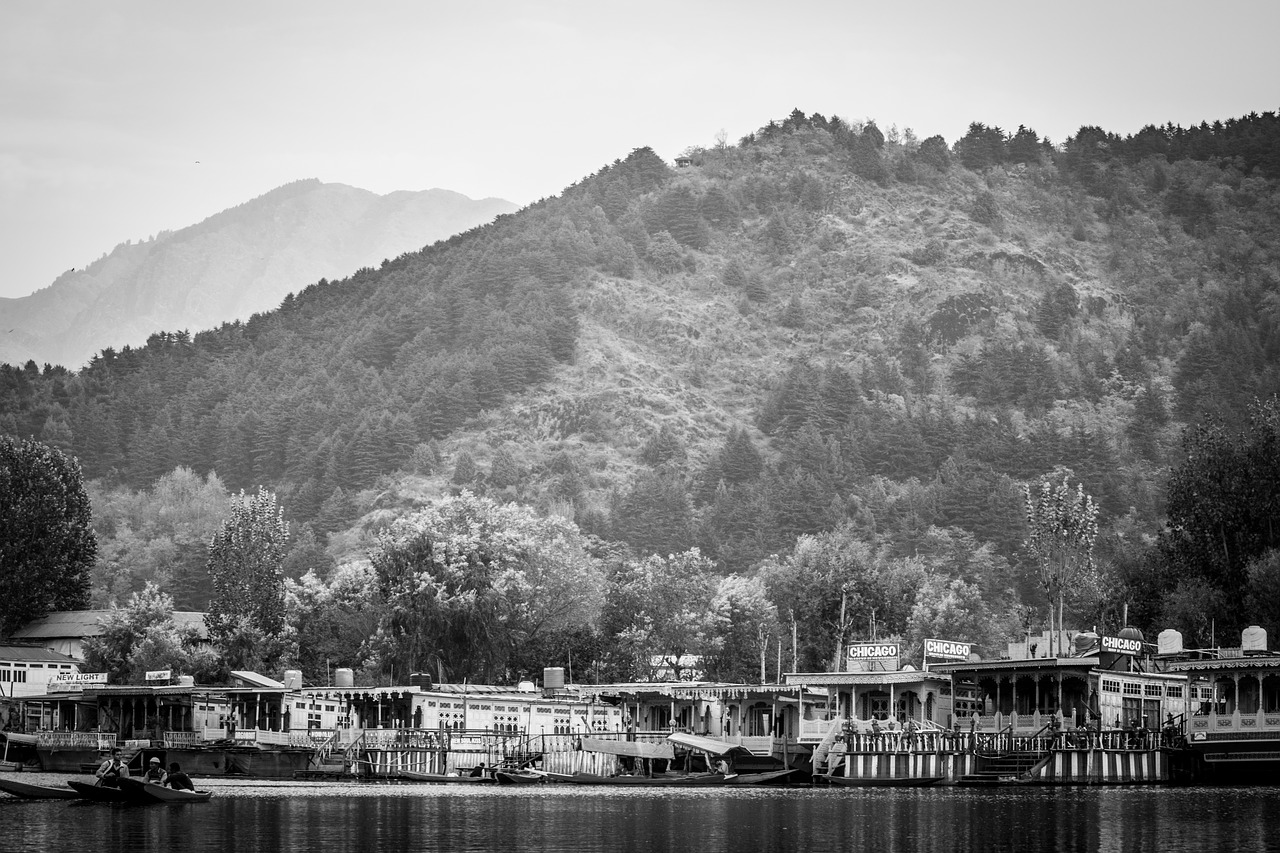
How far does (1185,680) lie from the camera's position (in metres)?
93.2

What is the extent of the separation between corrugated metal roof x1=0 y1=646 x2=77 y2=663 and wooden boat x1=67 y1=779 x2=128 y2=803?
55791 millimetres

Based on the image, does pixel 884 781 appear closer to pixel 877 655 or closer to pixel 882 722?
pixel 882 722

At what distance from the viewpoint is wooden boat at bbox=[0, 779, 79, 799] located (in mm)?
71688

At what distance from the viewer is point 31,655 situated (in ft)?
411

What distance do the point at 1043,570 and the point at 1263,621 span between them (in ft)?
65.5

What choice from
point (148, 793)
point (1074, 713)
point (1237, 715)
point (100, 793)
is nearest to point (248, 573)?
point (148, 793)

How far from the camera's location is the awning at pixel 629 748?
90438 mm

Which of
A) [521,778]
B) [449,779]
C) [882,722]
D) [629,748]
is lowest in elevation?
[449,779]

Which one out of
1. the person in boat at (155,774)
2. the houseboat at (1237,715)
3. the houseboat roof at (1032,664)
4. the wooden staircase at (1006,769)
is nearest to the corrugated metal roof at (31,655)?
the person in boat at (155,774)

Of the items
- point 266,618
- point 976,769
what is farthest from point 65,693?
point 976,769

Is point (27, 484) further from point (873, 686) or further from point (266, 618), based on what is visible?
point (873, 686)

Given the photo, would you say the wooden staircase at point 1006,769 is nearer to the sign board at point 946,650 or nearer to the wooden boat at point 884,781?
the wooden boat at point 884,781

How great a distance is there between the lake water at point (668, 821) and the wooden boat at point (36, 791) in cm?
62

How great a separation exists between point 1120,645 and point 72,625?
81592mm
